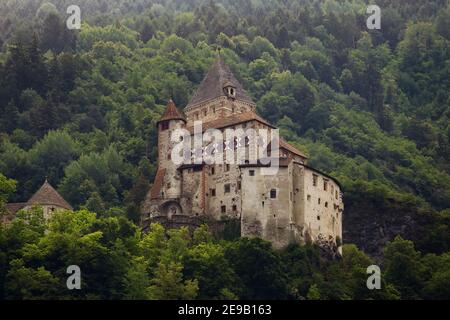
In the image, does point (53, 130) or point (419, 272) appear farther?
point (53, 130)

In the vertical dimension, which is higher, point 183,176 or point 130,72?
point 130,72

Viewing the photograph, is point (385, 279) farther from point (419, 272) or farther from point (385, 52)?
point (385, 52)

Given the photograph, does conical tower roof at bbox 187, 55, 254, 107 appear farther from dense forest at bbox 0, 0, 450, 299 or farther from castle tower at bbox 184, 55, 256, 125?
dense forest at bbox 0, 0, 450, 299

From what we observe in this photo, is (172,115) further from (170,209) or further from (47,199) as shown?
(47,199)

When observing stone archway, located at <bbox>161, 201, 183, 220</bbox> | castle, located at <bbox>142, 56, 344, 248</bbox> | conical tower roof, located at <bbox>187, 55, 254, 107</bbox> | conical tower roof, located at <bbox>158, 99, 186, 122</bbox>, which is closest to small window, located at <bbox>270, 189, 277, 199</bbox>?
castle, located at <bbox>142, 56, 344, 248</bbox>

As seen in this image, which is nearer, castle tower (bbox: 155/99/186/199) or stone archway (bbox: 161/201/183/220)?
stone archway (bbox: 161/201/183/220)

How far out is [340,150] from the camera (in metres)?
141

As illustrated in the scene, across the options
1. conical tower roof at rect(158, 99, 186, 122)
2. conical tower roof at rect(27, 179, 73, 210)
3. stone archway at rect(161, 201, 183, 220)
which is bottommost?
stone archway at rect(161, 201, 183, 220)

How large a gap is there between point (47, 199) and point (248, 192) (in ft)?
54.9

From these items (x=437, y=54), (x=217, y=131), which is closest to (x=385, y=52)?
(x=437, y=54)

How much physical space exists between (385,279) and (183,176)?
17.4 metres

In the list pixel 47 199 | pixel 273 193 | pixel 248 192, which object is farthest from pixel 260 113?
pixel 273 193

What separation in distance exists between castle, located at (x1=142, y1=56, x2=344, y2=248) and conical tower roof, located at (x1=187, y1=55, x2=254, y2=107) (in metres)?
3.41

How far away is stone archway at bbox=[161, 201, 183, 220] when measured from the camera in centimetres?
9794
